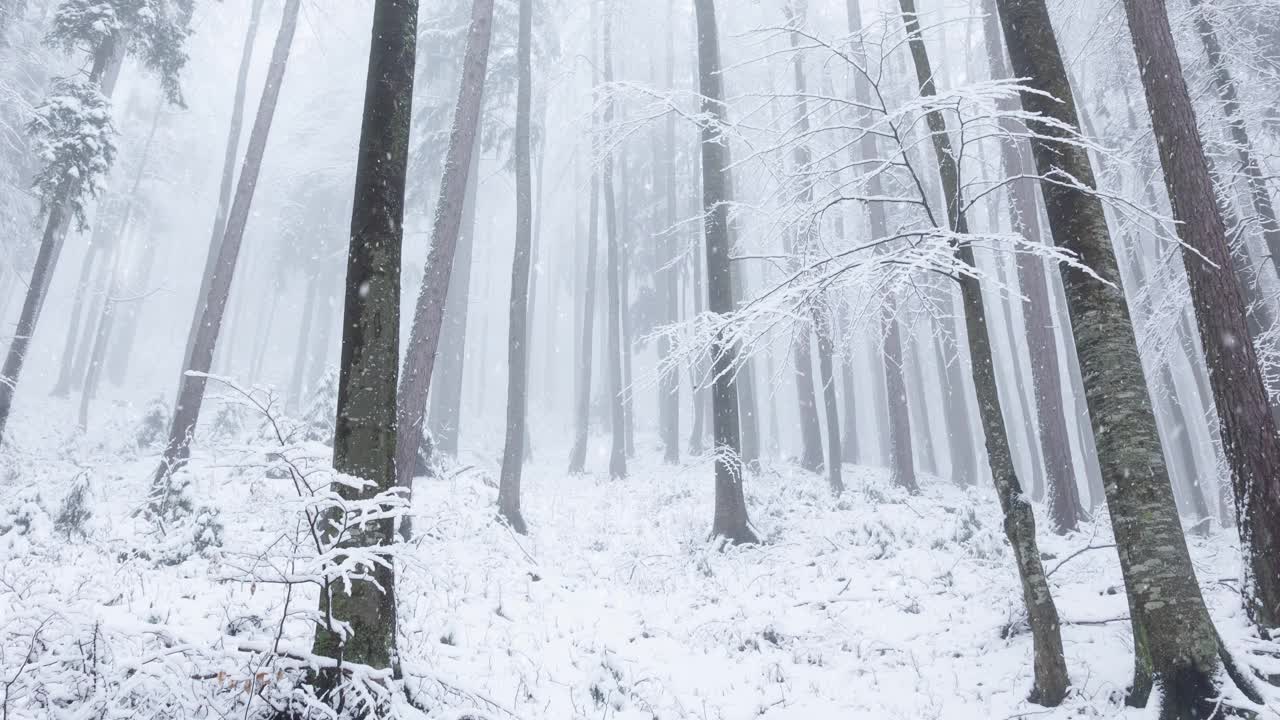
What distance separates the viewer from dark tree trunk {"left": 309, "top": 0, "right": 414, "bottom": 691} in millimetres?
3400

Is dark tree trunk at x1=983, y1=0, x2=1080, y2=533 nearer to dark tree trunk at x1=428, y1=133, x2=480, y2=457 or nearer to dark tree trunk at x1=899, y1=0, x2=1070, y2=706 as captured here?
dark tree trunk at x1=899, y1=0, x2=1070, y2=706

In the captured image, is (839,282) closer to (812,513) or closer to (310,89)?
(812,513)

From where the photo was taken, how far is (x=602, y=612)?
7605mm

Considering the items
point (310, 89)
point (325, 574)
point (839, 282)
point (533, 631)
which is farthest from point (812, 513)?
point (310, 89)

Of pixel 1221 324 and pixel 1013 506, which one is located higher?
pixel 1221 324

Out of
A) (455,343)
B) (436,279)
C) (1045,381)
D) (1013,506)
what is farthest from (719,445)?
(455,343)

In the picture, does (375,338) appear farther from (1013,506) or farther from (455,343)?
(455,343)

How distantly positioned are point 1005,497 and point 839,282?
2.15 m

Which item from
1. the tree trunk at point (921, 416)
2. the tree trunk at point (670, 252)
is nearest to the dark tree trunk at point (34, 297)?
the tree trunk at point (670, 252)

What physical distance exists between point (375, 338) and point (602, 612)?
513 centimetres

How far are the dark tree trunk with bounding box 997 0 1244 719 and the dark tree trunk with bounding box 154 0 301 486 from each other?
491 inches

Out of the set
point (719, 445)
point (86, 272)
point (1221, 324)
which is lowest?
point (719, 445)

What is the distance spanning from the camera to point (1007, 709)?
15.5 ft

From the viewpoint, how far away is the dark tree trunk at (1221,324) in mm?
4766
